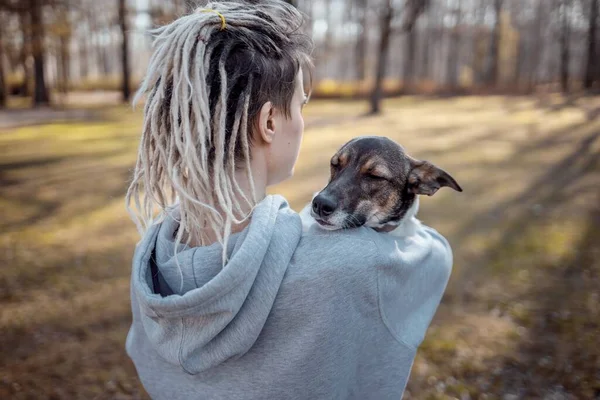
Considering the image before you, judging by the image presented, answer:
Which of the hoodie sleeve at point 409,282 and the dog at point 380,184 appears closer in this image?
the hoodie sleeve at point 409,282

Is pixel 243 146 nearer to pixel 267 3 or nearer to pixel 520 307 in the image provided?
pixel 267 3

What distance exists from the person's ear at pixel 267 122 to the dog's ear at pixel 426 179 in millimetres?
1164

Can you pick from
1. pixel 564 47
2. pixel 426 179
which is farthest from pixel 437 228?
pixel 564 47

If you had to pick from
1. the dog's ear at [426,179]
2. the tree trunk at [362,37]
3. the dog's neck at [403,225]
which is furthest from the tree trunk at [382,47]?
the dog's neck at [403,225]

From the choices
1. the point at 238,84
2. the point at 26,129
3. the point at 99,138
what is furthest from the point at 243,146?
the point at 26,129

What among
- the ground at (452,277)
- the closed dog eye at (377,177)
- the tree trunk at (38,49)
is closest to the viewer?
the closed dog eye at (377,177)

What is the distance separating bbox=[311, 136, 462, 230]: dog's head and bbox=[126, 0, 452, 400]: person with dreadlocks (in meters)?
0.67

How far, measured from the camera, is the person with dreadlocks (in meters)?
1.59

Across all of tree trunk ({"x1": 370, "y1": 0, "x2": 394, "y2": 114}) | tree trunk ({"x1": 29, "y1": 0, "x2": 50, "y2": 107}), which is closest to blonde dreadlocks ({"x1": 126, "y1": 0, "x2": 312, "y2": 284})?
tree trunk ({"x1": 29, "y1": 0, "x2": 50, "y2": 107})

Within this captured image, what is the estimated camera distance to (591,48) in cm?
3381

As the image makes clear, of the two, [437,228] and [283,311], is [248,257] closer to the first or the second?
[283,311]

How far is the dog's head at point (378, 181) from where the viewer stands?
2510mm

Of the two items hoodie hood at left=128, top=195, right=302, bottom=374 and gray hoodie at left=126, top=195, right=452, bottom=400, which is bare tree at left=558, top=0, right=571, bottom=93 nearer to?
gray hoodie at left=126, top=195, right=452, bottom=400

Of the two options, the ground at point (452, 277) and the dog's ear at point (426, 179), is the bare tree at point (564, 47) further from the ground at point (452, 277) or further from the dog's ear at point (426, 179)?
the dog's ear at point (426, 179)
